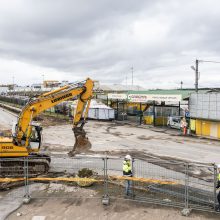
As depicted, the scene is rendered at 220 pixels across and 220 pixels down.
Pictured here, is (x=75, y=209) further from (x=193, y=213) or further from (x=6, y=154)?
(x=6, y=154)

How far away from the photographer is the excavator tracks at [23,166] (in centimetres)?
1512

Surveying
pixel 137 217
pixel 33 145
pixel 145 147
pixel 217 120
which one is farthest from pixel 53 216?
pixel 217 120

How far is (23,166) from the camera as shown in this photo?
598 inches

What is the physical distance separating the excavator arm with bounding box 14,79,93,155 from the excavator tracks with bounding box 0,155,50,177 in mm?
868

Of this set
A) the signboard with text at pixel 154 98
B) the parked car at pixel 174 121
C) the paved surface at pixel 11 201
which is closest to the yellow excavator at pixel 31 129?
the paved surface at pixel 11 201

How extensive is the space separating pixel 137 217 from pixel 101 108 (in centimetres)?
3503

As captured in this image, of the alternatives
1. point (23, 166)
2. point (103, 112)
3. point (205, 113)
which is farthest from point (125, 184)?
point (103, 112)

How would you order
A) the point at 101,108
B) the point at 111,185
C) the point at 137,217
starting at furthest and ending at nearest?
the point at 101,108 → the point at 111,185 → the point at 137,217

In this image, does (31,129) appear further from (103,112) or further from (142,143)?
(103,112)

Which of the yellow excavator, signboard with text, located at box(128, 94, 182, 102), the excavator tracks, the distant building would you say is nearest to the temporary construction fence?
the excavator tracks

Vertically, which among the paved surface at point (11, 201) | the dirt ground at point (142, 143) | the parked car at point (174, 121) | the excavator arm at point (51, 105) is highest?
the excavator arm at point (51, 105)

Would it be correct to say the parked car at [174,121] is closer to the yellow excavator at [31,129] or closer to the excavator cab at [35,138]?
the yellow excavator at [31,129]

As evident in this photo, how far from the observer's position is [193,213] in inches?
430

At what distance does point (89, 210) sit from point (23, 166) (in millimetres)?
5138
